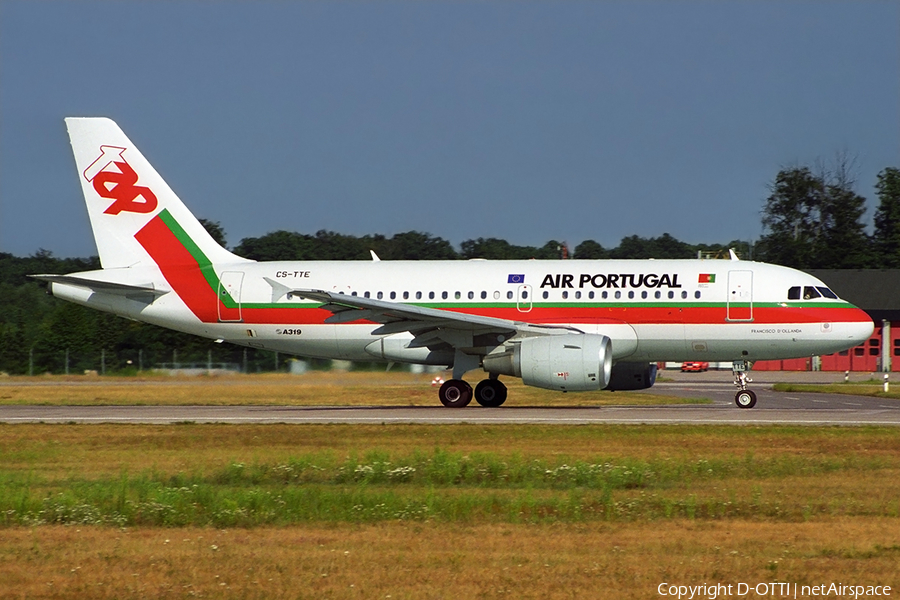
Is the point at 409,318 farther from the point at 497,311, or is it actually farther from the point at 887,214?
the point at 887,214

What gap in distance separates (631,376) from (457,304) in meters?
4.70

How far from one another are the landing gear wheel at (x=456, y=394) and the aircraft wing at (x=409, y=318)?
163 centimetres

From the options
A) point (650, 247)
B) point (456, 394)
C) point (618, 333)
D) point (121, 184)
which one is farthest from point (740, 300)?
point (650, 247)

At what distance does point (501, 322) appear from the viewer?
25734 millimetres

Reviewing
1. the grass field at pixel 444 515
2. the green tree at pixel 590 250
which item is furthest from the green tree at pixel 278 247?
the grass field at pixel 444 515

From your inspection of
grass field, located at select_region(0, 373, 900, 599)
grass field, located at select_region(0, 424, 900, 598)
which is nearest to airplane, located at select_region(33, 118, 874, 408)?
grass field, located at select_region(0, 373, 900, 599)

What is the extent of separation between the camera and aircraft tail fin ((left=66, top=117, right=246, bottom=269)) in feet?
96.6

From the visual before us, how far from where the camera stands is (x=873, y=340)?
67.8 m

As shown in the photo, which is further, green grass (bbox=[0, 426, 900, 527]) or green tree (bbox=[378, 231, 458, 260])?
green tree (bbox=[378, 231, 458, 260])

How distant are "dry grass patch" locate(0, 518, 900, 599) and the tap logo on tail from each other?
19672 millimetres

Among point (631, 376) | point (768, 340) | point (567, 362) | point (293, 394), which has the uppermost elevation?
point (768, 340)

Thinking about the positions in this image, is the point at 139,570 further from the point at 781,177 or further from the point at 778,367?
the point at 781,177

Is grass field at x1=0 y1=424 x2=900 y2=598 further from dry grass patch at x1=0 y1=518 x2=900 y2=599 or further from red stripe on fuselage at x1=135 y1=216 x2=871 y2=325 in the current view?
red stripe on fuselage at x1=135 y1=216 x2=871 y2=325

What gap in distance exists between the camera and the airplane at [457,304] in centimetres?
2602
